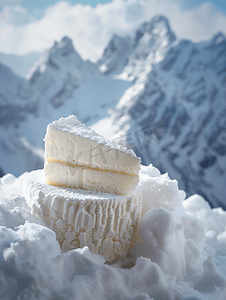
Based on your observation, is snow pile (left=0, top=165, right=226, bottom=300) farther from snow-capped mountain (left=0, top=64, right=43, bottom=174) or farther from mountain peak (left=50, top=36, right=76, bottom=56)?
mountain peak (left=50, top=36, right=76, bottom=56)

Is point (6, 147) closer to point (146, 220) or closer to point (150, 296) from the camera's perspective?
point (146, 220)

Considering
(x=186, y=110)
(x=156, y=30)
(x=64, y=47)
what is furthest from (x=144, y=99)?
(x=64, y=47)

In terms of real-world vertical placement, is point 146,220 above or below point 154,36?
below

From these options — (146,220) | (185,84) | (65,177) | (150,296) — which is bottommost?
(150,296)

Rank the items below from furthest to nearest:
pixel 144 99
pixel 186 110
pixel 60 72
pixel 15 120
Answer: pixel 60 72 < pixel 15 120 < pixel 186 110 < pixel 144 99

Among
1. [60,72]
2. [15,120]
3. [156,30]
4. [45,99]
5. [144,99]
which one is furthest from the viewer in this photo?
[156,30]

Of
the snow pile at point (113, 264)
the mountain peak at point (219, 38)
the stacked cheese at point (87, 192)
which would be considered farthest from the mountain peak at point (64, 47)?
the snow pile at point (113, 264)

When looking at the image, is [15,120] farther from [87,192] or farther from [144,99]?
[87,192]

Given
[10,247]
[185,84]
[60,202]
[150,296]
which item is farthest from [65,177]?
[185,84]
